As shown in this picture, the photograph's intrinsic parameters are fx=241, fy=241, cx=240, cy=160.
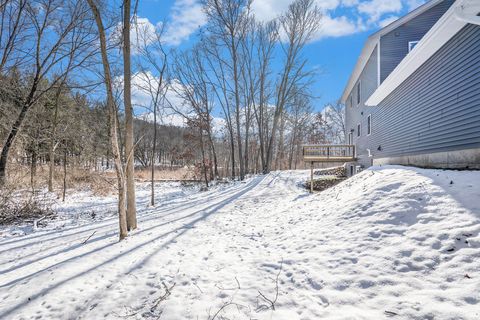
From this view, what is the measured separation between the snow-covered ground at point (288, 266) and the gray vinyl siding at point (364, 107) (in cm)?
893

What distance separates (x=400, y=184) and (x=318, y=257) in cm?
270

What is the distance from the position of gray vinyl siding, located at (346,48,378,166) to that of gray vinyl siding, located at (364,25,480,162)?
3.09m

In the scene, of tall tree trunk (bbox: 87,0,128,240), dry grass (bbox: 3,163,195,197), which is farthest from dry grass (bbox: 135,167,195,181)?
tall tree trunk (bbox: 87,0,128,240)

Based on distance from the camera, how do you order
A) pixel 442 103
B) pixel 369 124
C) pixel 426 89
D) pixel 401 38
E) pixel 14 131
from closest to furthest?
1. pixel 442 103
2. pixel 426 89
3. pixel 14 131
4. pixel 401 38
5. pixel 369 124

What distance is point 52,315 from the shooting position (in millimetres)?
2381

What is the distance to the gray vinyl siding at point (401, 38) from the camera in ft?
35.8

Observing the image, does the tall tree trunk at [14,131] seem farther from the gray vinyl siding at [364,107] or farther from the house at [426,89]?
the gray vinyl siding at [364,107]

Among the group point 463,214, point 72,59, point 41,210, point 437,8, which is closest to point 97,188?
point 41,210

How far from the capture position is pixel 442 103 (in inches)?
257

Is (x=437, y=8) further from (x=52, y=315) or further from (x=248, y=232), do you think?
(x=52, y=315)

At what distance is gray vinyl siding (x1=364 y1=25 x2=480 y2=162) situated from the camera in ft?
17.8

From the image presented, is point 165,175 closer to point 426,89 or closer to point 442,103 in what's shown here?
point 426,89

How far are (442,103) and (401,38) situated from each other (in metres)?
6.37

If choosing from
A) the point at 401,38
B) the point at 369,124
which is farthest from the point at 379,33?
the point at 369,124
